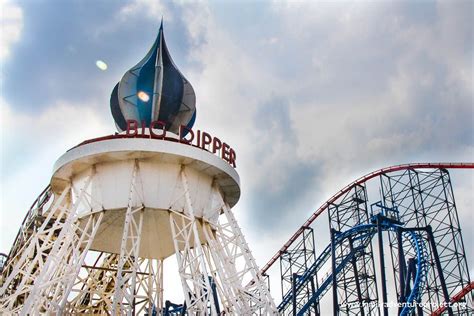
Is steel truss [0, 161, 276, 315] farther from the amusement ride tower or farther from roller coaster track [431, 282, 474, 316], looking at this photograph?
roller coaster track [431, 282, 474, 316]

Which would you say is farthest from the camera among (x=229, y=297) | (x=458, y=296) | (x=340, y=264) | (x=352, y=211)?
(x=352, y=211)

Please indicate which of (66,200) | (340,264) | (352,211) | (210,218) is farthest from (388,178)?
(66,200)

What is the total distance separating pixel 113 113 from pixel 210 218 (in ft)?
24.9

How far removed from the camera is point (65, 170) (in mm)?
23969

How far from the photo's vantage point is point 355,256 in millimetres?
34625

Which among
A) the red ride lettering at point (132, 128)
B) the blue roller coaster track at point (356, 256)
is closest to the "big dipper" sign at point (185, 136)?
the red ride lettering at point (132, 128)

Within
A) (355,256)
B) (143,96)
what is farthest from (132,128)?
(355,256)

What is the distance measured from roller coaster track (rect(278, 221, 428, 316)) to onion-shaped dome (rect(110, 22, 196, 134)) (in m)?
12.2

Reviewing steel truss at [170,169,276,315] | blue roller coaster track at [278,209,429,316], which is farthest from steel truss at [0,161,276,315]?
blue roller coaster track at [278,209,429,316]

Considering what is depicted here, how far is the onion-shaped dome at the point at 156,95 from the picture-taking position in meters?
25.5

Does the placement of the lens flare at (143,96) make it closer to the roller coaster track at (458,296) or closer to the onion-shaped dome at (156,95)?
the onion-shaped dome at (156,95)

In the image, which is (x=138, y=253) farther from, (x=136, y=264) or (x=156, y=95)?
(x=156, y=95)

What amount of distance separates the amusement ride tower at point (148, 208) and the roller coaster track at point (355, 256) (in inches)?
336

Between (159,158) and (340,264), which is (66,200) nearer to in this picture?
(159,158)
